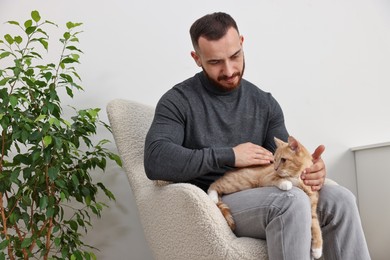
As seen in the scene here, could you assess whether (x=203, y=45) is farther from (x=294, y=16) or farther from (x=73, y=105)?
(x=294, y=16)

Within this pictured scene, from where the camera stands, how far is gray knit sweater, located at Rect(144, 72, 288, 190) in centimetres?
150

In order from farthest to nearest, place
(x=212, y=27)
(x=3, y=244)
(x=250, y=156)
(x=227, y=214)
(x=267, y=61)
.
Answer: (x=267, y=61)
(x=3, y=244)
(x=212, y=27)
(x=250, y=156)
(x=227, y=214)

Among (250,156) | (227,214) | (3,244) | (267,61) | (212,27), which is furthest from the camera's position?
(267,61)

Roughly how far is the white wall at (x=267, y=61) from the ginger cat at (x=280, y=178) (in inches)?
34.1

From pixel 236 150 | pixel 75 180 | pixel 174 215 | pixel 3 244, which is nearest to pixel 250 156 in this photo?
pixel 236 150

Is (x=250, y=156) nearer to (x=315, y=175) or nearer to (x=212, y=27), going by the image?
(x=315, y=175)

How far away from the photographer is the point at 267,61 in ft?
8.08

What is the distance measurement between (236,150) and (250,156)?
0.16 ft

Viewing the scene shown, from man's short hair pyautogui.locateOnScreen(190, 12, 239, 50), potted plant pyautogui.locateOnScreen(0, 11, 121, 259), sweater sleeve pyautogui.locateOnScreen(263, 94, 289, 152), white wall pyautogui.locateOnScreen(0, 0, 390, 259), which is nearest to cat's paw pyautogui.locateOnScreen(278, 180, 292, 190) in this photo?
sweater sleeve pyautogui.locateOnScreen(263, 94, 289, 152)

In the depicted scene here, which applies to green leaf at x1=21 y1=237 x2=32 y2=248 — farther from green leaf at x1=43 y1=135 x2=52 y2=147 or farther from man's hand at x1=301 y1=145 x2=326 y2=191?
man's hand at x1=301 y1=145 x2=326 y2=191

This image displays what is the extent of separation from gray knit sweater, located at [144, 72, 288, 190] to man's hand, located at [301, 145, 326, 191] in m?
0.23

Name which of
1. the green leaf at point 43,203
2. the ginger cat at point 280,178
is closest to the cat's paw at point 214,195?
the ginger cat at point 280,178

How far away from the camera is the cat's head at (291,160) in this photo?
1.45 meters

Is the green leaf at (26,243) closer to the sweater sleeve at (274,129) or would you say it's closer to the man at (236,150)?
the man at (236,150)
